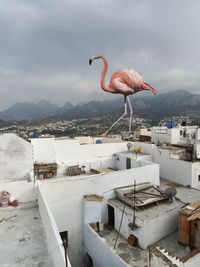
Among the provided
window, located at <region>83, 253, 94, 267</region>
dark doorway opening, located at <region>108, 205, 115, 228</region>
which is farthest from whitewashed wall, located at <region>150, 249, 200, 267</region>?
dark doorway opening, located at <region>108, 205, 115, 228</region>

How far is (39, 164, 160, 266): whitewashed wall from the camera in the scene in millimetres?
12625

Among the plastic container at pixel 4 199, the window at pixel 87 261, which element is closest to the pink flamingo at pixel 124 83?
the plastic container at pixel 4 199

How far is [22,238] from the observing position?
8.30m

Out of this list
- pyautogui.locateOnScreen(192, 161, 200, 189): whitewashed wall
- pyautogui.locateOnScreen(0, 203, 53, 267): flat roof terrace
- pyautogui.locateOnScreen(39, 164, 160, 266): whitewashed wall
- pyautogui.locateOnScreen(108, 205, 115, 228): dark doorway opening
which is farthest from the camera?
pyautogui.locateOnScreen(192, 161, 200, 189): whitewashed wall

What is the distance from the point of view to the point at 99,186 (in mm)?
13859

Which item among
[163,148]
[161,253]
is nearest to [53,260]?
[161,253]

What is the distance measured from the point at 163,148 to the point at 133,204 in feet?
27.8

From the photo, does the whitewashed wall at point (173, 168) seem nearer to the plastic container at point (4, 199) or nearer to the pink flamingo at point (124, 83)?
the pink flamingo at point (124, 83)

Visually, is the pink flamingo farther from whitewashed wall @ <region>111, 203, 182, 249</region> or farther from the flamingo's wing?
whitewashed wall @ <region>111, 203, 182, 249</region>

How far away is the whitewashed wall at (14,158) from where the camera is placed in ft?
44.8

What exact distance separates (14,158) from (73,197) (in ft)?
13.7

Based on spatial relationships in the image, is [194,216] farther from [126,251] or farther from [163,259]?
[163,259]

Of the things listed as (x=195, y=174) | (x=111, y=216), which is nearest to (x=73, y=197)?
(x=111, y=216)

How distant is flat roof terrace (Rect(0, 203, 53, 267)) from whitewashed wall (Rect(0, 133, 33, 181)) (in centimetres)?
326
